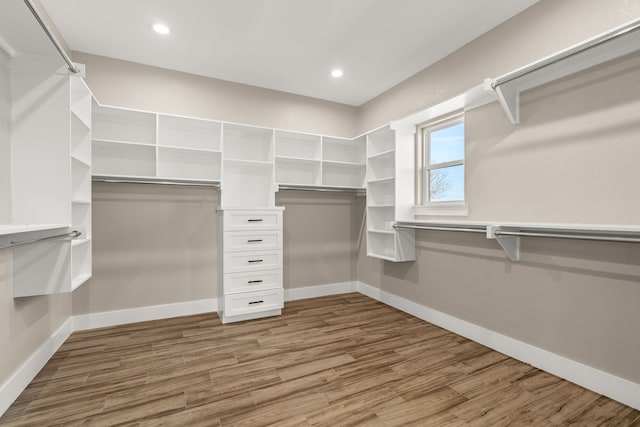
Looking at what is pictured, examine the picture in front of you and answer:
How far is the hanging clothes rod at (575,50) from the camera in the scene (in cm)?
153

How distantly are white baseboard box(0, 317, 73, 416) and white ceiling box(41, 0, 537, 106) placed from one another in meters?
2.58

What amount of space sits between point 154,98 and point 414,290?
11.4ft

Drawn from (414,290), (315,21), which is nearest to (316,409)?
(414,290)

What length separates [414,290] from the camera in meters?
3.37

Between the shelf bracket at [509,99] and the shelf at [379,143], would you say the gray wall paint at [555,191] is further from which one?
the shelf at [379,143]

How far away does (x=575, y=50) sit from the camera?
1728mm

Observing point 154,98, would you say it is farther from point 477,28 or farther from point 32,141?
point 477,28

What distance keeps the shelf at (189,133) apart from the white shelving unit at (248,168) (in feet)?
0.40

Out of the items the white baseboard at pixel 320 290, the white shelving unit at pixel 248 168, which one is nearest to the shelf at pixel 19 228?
the white shelving unit at pixel 248 168

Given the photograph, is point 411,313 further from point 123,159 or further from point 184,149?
point 123,159

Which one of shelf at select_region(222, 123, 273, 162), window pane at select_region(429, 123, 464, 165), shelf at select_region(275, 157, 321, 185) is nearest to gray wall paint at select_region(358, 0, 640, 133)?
window pane at select_region(429, 123, 464, 165)

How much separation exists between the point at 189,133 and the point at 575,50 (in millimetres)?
3326

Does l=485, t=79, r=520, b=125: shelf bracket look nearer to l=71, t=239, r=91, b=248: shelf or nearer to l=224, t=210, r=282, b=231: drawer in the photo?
l=224, t=210, r=282, b=231: drawer

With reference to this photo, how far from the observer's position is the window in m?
3.01
